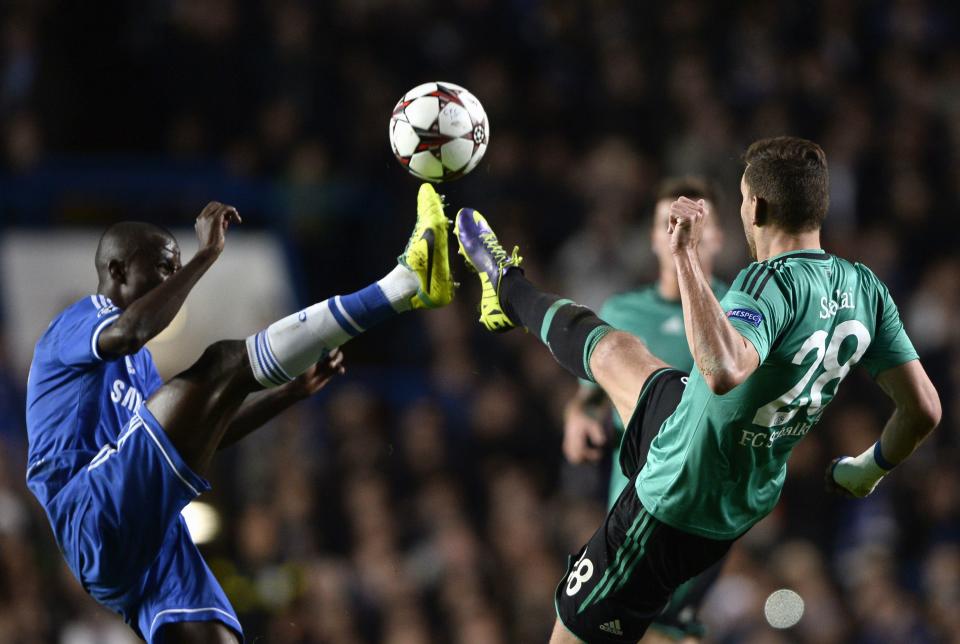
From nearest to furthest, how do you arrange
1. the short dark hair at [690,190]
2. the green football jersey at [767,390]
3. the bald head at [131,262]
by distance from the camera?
the green football jersey at [767,390] → the bald head at [131,262] → the short dark hair at [690,190]

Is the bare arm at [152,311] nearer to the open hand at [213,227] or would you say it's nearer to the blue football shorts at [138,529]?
the open hand at [213,227]

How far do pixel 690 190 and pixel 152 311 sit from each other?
2725mm

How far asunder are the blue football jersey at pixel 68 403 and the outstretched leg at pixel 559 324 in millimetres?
1619

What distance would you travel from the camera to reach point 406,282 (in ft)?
17.1

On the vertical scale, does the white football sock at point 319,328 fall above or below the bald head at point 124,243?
below

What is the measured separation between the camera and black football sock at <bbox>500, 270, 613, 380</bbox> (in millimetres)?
4875

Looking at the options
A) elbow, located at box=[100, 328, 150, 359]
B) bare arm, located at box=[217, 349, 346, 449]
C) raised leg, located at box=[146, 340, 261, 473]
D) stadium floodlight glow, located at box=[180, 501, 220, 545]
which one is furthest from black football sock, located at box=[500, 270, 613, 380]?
stadium floodlight glow, located at box=[180, 501, 220, 545]

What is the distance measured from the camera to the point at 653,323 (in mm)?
5949

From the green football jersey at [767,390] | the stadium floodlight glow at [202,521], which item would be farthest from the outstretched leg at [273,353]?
the stadium floodlight glow at [202,521]

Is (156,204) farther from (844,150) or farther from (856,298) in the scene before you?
(856,298)

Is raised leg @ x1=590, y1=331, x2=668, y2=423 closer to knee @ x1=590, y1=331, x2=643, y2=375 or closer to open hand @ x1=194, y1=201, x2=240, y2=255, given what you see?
knee @ x1=590, y1=331, x2=643, y2=375

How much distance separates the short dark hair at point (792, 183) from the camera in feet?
13.2

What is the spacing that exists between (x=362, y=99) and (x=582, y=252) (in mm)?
2594

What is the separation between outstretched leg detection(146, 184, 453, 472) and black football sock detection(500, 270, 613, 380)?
28 centimetres
